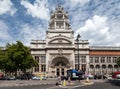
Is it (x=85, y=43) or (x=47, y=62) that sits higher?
(x=85, y=43)

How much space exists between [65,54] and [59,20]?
55.7ft

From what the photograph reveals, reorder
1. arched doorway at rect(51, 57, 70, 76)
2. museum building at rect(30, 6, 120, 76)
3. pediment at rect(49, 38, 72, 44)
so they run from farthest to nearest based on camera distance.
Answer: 1. arched doorway at rect(51, 57, 70, 76)
2. museum building at rect(30, 6, 120, 76)
3. pediment at rect(49, 38, 72, 44)

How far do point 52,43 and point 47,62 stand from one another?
8.55m

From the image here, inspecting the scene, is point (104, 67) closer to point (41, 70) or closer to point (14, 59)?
point (41, 70)

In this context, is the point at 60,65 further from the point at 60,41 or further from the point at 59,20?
the point at 59,20

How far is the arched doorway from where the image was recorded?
10975 cm

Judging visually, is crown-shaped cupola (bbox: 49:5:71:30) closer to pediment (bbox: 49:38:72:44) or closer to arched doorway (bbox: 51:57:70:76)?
pediment (bbox: 49:38:72:44)

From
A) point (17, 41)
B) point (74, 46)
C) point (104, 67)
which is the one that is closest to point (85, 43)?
point (74, 46)

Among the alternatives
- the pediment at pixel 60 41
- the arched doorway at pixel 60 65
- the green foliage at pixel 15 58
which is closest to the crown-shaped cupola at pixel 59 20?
the pediment at pixel 60 41

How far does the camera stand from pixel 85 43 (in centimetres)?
11200

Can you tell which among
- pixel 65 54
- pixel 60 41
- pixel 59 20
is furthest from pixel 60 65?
pixel 59 20

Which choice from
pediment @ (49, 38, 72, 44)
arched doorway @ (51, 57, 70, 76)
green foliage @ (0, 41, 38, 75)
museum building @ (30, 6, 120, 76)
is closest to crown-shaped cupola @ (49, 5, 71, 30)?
museum building @ (30, 6, 120, 76)

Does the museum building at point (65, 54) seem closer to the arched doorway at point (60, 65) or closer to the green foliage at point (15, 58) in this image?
the arched doorway at point (60, 65)

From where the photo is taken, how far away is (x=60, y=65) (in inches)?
4355
